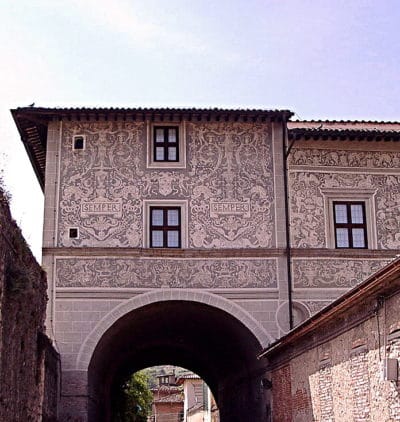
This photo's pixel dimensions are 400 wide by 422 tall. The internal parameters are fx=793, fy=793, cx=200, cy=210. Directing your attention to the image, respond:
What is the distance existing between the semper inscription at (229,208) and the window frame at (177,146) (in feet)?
5.23

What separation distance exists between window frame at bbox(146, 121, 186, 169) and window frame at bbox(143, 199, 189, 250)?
112 centimetres

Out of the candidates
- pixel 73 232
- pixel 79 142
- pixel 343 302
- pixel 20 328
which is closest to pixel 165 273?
pixel 73 232

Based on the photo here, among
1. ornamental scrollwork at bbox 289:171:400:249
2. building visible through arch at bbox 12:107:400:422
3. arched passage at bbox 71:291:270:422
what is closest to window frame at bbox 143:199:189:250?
building visible through arch at bbox 12:107:400:422

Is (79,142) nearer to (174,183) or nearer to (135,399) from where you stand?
(174,183)

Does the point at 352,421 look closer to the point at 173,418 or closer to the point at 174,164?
the point at 174,164

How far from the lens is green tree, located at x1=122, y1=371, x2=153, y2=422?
131 feet

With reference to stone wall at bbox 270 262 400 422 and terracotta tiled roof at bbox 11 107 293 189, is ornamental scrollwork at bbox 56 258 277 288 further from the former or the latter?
terracotta tiled roof at bbox 11 107 293 189

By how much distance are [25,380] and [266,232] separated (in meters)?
10.1

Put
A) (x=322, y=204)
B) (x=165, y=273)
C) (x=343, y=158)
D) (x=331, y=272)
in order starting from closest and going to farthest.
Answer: (x=165, y=273) → (x=331, y=272) → (x=322, y=204) → (x=343, y=158)

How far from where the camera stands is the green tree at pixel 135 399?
4006 cm

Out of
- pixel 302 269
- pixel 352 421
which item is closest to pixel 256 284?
pixel 302 269

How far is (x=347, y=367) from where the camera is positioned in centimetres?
1504

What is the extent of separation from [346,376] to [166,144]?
1126cm

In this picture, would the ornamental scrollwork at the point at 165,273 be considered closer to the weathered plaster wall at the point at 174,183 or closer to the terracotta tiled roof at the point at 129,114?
the weathered plaster wall at the point at 174,183
